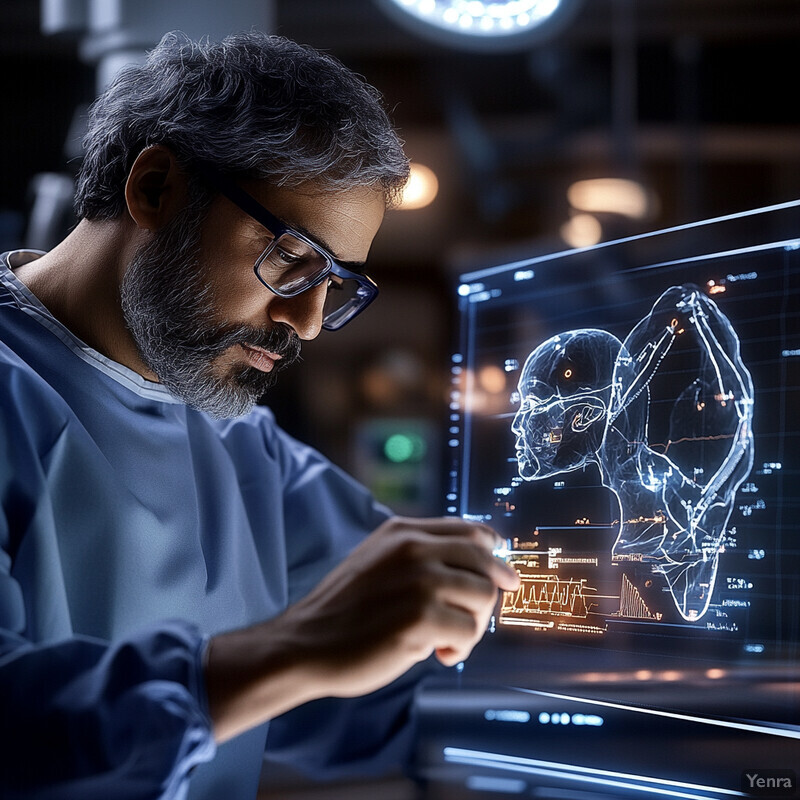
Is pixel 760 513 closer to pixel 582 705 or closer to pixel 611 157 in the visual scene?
pixel 582 705

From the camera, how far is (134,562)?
84 cm

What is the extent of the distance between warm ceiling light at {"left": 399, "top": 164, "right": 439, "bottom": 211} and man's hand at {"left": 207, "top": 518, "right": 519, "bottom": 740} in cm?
230

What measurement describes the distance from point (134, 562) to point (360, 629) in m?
0.36

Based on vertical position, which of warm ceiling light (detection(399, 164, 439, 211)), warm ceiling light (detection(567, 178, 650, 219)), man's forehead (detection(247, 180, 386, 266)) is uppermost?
warm ceiling light (detection(399, 164, 439, 211))

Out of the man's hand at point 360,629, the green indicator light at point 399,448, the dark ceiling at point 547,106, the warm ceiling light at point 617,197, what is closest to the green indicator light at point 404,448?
the green indicator light at point 399,448

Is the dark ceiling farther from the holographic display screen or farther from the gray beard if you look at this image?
the gray beard

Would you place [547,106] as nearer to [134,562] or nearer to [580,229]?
[580,229]

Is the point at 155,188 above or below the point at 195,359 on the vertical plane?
above

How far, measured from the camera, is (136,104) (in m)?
0.93

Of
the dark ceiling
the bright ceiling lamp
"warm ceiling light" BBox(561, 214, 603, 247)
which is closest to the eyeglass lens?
the bright ceiling lamp

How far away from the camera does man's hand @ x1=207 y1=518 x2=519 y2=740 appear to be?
56 centimetres

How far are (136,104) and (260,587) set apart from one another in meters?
0.60

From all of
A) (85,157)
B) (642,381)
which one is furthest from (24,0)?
(642,381)

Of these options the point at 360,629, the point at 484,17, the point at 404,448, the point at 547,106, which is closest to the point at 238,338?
the point at 360,629
